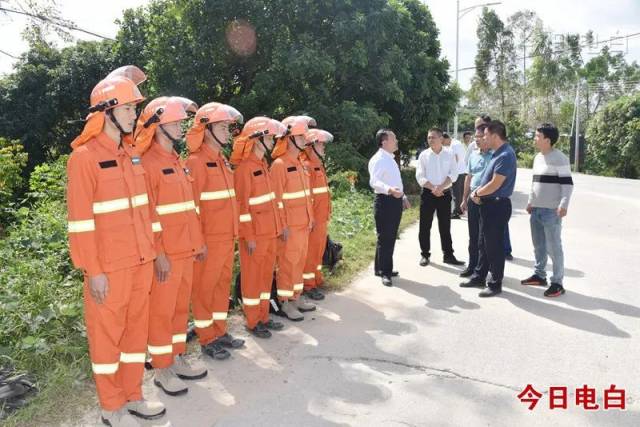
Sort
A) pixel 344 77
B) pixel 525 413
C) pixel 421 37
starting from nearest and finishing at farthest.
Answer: pixel 525 413
pixel 344 77
pixel 421 37

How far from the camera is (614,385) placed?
398 cm

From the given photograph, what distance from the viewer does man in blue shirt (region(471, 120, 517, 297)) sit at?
6.07 m

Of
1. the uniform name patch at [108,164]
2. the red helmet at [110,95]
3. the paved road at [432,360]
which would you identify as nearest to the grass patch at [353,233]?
the paved road at [432,360]

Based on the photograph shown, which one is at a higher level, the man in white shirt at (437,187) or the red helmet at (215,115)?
the red helmet at (215,115)

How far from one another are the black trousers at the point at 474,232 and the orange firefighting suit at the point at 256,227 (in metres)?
3.12

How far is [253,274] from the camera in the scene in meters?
4.88

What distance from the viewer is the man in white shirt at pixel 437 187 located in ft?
25.4

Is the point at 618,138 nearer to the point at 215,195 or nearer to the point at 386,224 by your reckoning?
the point at 386,224

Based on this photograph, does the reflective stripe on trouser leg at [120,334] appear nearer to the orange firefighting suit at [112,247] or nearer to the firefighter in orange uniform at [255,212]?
the orange firefighting suit at [112,247]

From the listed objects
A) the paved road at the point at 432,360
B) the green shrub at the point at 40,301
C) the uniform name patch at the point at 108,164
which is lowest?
the paved road at the point at 432,360

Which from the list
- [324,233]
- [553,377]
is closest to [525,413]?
[553,377]

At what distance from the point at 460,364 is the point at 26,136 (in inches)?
886

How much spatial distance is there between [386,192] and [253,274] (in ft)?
7.75

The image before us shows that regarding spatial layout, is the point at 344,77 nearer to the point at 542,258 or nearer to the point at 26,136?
the point at 542,258
